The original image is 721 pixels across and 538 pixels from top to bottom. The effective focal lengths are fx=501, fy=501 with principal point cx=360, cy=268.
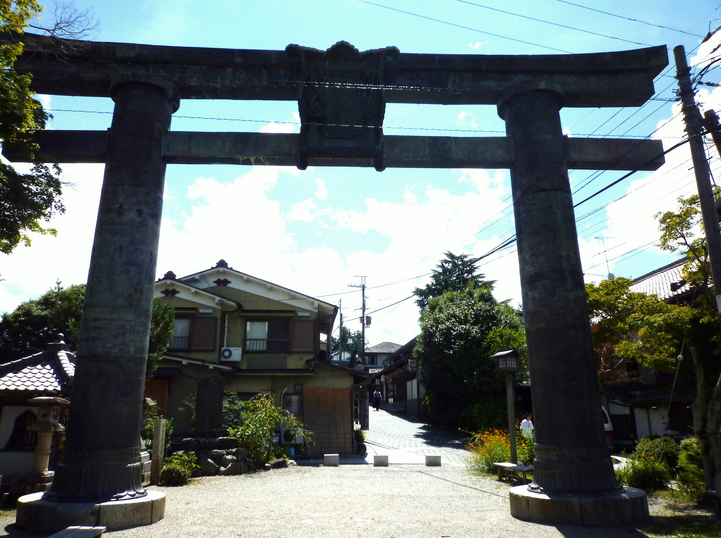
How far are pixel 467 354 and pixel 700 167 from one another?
17280mm

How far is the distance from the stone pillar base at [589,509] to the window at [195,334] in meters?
17.9

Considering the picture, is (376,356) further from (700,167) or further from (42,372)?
(700,167)

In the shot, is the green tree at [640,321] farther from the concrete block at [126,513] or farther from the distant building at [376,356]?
the distant building at [376,356]

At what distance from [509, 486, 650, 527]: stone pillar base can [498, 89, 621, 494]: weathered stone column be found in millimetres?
237

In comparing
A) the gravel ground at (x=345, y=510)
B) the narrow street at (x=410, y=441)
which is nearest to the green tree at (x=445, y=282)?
the narrow street at (x=410, y=441)

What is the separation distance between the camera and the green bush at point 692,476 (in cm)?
865

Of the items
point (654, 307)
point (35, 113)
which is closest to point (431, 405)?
point (654, 307)

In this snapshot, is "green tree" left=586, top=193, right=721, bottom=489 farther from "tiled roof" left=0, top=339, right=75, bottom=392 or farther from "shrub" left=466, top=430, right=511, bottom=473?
"tiled roof" left=0, top=339, right=75, bottom=392

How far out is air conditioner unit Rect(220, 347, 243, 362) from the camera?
22.4 meters

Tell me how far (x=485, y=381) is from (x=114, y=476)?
20.1 m

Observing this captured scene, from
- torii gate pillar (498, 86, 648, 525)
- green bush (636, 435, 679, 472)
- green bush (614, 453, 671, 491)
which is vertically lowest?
green bush (614, 453, 671, 491)

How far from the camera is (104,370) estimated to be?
24.2 ft

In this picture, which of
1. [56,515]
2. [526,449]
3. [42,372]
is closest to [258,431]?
[42,372]

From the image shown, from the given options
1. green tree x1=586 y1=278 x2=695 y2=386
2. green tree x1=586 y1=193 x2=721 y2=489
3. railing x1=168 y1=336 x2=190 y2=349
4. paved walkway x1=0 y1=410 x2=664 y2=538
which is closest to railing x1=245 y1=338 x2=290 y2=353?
railing x1=168 y1=336 x2=190 y2=349
